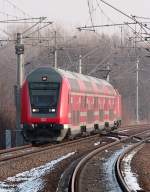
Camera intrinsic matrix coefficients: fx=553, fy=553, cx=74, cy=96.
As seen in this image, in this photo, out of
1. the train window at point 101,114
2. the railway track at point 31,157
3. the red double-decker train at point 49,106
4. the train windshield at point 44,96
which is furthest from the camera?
the train window at point 101,114

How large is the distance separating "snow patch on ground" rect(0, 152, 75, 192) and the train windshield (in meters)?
7.94

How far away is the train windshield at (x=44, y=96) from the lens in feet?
82.2

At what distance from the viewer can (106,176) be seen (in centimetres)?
1522

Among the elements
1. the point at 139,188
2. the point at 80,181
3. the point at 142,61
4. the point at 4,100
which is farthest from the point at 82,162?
the point at 142,61

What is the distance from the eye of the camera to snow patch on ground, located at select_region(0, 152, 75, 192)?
12746mm

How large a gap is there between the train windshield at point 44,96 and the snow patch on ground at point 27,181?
7938 mm

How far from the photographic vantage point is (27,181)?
14008 millimetres

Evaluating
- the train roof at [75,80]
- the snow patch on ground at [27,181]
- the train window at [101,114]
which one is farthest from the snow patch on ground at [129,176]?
the train window at [101,114]

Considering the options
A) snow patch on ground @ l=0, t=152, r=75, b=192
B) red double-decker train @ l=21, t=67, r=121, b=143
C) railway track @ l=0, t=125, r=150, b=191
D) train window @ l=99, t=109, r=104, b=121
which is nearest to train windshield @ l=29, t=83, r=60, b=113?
red double-decker train @ l=21, t=67, r=121, b=143

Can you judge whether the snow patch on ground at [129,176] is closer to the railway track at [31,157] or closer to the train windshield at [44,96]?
the railway track at [31,157]

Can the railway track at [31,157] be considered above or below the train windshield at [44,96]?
below

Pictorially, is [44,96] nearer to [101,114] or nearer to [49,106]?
[49,106]

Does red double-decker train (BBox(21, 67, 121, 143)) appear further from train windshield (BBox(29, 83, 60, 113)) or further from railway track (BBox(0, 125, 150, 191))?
railway track (BBox(0, 125, 150, 191))

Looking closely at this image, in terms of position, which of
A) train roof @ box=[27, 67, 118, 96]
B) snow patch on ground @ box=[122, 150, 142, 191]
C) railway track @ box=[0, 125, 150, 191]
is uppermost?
train roof @ box=[27, 67, 118, 96]
